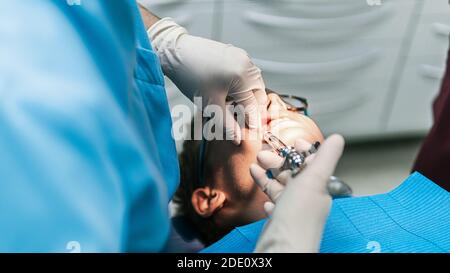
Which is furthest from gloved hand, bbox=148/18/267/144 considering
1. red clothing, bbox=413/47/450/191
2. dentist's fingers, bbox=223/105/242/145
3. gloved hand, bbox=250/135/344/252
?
red clothing, bbox=413/47/450/191

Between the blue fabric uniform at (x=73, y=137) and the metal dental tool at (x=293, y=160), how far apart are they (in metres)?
0.16

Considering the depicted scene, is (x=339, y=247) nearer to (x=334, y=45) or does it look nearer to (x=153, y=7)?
(x=334, y=45)

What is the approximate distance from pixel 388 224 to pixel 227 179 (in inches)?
11.0

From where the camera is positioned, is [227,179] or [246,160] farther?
[227,179]

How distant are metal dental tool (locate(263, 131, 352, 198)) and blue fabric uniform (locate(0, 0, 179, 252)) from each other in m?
0.16

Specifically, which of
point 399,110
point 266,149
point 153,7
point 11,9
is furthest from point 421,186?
point 11,9

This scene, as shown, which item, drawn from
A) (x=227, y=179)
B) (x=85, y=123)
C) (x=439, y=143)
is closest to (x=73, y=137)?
(x=85, y=123)

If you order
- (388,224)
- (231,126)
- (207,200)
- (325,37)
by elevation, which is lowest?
(207,200)

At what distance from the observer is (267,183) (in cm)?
70

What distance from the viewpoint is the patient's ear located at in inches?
38.7

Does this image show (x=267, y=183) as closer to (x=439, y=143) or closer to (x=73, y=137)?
(x=73, y=137)

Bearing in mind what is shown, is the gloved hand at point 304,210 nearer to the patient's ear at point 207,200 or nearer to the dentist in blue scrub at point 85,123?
the dentist in blue scrub at point 85,123

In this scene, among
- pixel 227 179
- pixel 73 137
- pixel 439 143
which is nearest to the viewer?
pixel 73 137

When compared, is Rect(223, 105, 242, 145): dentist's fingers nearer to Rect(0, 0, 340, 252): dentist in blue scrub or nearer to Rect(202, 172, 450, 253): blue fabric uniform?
Rect(0, 0, 340, 252): dentist in blue scrub
